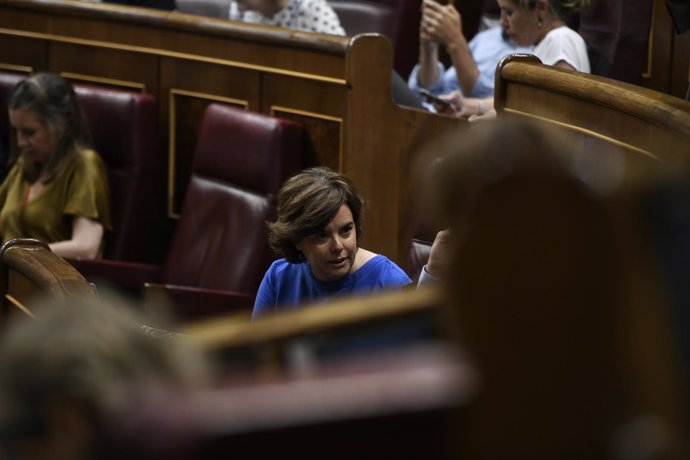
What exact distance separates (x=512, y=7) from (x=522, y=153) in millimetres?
1304

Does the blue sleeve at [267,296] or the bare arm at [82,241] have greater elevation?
the blue sleeve at [267,296]

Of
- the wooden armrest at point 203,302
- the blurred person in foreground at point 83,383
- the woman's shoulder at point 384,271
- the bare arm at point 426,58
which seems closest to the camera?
the blurred person in foreground at point 83,383

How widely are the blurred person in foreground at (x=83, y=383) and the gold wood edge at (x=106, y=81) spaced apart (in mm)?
1628

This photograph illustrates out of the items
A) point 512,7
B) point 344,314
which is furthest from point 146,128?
point 344,314

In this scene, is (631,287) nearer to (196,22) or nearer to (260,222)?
(260,222)

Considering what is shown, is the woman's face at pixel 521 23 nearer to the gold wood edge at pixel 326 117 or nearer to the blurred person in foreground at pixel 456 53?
the blurred person in foreground at pixel 456 53

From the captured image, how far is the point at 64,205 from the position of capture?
5.97ft

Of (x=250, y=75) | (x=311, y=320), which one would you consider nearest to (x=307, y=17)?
(x=250, y=75)

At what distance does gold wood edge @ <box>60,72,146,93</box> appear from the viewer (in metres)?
1.96

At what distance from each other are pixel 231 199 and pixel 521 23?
1.47 ft

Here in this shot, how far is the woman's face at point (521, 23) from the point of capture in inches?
63.9

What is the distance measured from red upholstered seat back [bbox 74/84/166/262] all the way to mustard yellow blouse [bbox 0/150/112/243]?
42mm

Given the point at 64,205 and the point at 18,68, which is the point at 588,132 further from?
the point at 18,68

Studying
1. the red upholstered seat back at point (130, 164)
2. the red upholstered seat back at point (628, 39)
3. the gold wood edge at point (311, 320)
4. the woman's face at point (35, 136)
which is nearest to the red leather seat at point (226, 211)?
the red upholstered seat back at point (130, 164)
